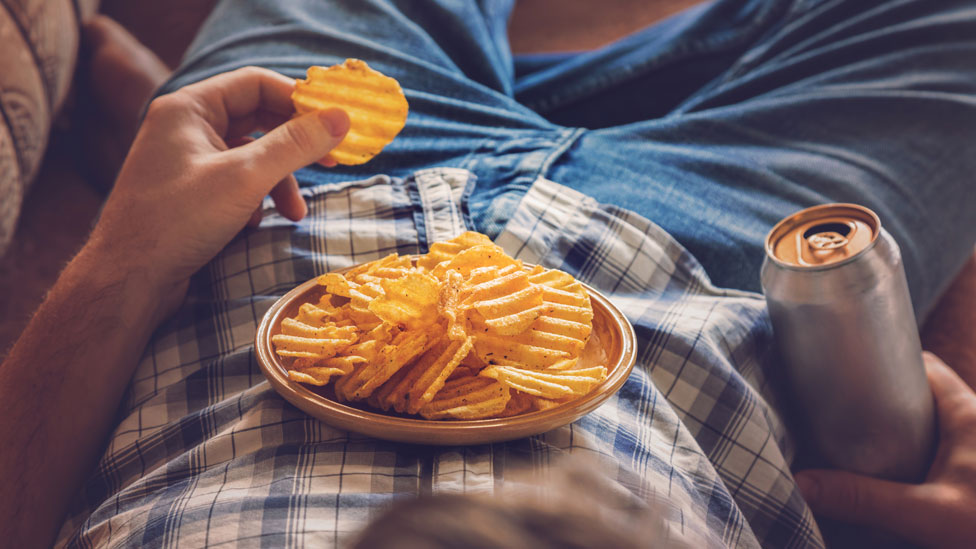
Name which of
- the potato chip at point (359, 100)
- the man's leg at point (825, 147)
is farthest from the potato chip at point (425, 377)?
the man's leg at point (825, 147)

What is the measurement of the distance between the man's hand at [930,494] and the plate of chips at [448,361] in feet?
1.10

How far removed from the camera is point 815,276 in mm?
588

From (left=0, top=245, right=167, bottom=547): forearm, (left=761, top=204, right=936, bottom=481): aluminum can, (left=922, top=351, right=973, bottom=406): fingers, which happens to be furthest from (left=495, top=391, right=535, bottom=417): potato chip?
(left=922, top=351, right=973, bottom=406): fingers

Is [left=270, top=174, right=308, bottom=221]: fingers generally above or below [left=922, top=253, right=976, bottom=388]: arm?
above

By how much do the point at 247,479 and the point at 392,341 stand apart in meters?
0.15

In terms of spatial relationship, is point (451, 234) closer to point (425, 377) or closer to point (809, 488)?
point (425, 377)

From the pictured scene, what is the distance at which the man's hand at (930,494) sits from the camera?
26.2 inches

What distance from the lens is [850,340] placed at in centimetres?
61

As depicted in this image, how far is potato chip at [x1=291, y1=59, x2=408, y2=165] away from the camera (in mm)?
655

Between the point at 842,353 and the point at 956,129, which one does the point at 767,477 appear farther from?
the point at 956,129

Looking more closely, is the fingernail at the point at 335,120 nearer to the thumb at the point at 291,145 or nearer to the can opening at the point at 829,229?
the thumb at the point at 291,145

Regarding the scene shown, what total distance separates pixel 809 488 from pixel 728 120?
45 cm

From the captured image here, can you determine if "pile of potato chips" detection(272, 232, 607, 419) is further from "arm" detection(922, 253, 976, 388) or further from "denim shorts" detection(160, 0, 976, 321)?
"arm" detection(922, 253, 976, 388)

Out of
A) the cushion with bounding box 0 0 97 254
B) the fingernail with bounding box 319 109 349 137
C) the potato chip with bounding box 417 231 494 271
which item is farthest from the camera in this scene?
the cushion with bounding box 0 0 97 254
